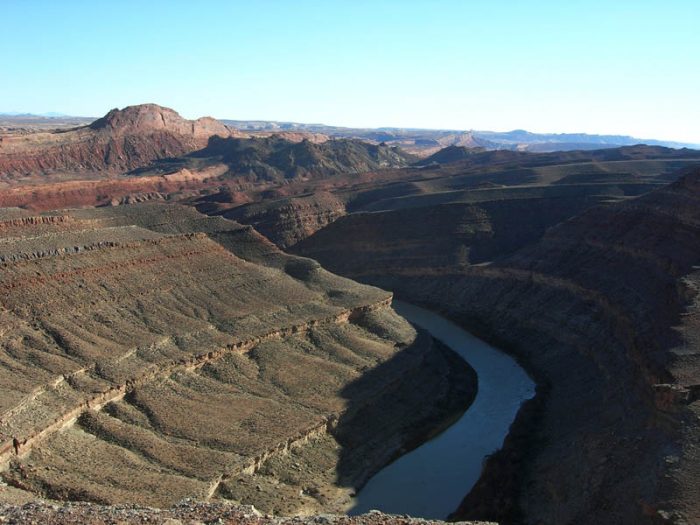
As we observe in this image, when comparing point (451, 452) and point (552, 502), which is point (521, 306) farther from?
point (552, 502)

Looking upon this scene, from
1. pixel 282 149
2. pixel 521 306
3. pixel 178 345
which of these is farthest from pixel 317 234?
pixel 282 149

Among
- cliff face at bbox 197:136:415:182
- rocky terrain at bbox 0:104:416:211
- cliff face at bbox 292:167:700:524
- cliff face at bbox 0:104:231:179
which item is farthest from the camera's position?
cliff face at bbox 197:136:415:182

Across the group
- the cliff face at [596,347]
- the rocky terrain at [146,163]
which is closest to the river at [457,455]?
the cliff face at [596,347]

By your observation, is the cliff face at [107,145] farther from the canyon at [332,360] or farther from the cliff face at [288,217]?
the canyon at [332,360]

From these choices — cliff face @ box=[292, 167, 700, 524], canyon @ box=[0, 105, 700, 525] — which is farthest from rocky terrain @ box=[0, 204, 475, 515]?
cliff face @ box=[292, 167, 700, 524]

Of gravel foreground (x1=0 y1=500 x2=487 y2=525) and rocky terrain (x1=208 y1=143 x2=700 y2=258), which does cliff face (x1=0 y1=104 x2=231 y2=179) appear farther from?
gravel foreground (x1=0 y1=500 x2=487 y2=525)

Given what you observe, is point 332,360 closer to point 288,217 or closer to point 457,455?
point 457,455
